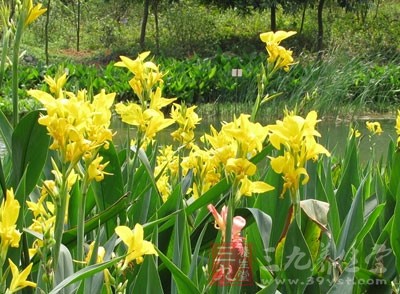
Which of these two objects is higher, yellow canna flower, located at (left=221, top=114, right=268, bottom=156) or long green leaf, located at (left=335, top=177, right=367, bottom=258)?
yellow canna flower, located at (left=221, top=114, right=268, bottom=156)

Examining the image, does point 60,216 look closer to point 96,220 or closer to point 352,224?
point 96,220

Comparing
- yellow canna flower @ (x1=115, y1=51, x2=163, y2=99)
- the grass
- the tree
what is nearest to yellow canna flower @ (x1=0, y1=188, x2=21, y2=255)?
yellow canna flower @ (x1=115, y1=51, x2=163, y2=99)

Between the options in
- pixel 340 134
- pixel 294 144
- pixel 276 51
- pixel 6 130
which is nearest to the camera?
pixel 294 144

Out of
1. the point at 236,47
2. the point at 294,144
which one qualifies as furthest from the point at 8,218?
the point at 236,47

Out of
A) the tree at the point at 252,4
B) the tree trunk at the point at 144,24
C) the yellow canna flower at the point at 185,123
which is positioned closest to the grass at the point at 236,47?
the tree trunk at the point at 144,24

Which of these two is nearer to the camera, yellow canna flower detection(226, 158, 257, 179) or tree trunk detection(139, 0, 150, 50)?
yellow canna flower detection(226, 158, 257, 179)

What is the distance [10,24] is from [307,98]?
0.92m

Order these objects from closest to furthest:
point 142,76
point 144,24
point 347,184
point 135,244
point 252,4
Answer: point 135,244
point 142,76
point 347,184
point 252,4
point 144,24

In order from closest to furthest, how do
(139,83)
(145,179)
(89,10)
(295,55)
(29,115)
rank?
(29,115)
(139,83)
(145,179)
(295,55)
(89,10)

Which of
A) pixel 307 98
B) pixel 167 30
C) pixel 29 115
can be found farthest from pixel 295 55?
pixel 29 115

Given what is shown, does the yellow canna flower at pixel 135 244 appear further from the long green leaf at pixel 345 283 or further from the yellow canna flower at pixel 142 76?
the yellow canna flower at pixel 142 76

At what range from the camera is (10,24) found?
1.10 metres

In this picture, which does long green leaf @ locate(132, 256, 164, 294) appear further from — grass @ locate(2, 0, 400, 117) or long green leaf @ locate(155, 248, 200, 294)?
grass @ locate(2, 0, 400, 117)

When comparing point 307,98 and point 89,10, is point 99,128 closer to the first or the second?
point 307,98
